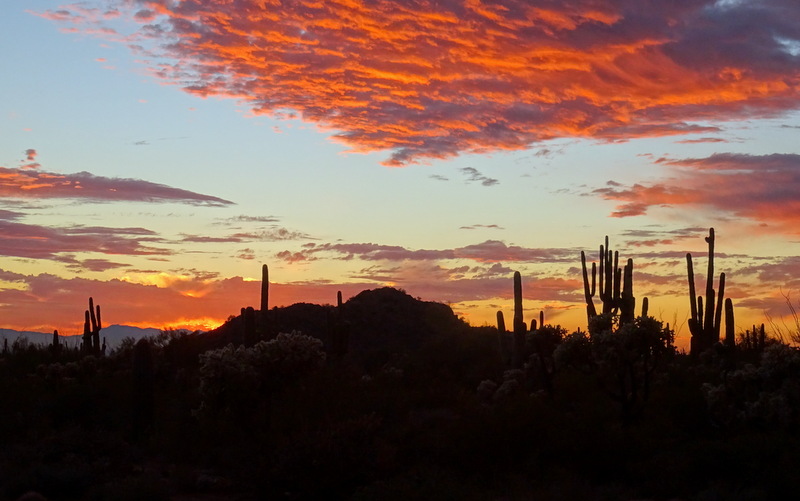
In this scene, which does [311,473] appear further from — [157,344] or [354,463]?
[157,344]

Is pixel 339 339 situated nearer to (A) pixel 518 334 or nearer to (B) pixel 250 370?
(A) pixel 518 334

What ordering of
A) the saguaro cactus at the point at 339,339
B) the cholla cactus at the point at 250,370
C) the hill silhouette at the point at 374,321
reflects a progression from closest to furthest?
the cholla cactus at the point at 250,370
the saguaro cactus at the point at 339,339
the hill silhouette at the point at 374,321

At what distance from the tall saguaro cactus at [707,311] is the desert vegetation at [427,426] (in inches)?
70.8

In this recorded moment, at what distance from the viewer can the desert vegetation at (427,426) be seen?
13.9m

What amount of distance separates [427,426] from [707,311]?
16.3 meters

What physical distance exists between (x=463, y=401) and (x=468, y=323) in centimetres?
3121

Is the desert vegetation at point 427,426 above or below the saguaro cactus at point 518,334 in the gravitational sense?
below

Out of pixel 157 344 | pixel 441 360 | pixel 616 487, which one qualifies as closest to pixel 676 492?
pixel 616 487

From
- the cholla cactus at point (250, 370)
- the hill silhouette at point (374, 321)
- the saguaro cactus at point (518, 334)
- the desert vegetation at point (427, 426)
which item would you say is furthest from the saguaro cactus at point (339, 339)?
the hill silhouette at point (374, 321)

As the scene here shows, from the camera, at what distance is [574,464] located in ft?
50.1

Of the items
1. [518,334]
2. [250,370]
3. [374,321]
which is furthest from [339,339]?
[374,321]

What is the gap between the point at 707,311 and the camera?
31.3 meters

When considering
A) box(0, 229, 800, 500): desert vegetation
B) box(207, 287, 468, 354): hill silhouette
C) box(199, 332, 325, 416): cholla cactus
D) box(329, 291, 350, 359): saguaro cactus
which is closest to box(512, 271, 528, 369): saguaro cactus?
box(0, 229, 800, 500): desert vegetation

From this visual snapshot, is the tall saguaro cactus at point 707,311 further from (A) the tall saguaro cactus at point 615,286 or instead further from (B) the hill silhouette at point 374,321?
(B) the hill silhouette at point 374,321
